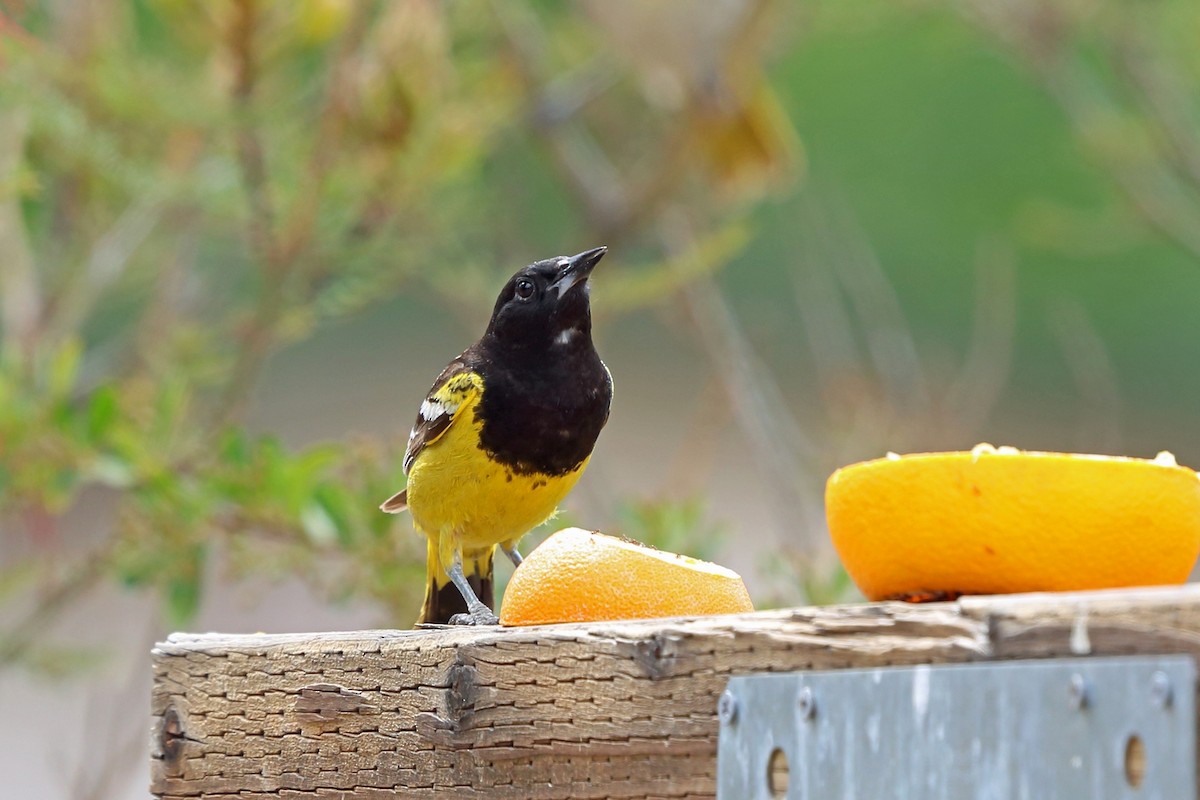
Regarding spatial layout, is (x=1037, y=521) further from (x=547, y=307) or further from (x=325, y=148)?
→ (x=325, y=148)

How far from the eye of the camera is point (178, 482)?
2.37m

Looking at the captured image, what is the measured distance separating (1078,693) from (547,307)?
113 centimetres

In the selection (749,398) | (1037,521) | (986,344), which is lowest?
(1037,521)

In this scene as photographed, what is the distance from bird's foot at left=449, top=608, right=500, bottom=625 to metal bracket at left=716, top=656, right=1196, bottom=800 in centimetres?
66

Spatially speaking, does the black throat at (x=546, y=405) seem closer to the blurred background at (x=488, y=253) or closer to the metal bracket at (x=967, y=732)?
the blurred background at (x=488, y=253)

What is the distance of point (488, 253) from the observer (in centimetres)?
383

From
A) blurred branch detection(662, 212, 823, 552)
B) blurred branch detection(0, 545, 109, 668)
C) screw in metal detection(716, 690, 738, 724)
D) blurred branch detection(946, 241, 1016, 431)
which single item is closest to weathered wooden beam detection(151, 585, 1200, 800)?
screw in metal detection(716, 690, 738, 724)

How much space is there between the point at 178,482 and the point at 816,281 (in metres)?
1.65

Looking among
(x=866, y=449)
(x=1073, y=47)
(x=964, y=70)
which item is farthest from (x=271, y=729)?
(x=964, y=70)

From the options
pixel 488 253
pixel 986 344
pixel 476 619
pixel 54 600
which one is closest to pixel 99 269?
pixel 54 600

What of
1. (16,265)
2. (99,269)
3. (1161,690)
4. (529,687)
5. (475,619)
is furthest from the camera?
(99,269)

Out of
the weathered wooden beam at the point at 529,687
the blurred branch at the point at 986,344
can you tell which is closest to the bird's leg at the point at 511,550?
the weathered wooden beam at the point at 529,687

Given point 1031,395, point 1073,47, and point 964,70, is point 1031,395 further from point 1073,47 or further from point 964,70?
point 1073,47

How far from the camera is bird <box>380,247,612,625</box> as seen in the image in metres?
1.82
